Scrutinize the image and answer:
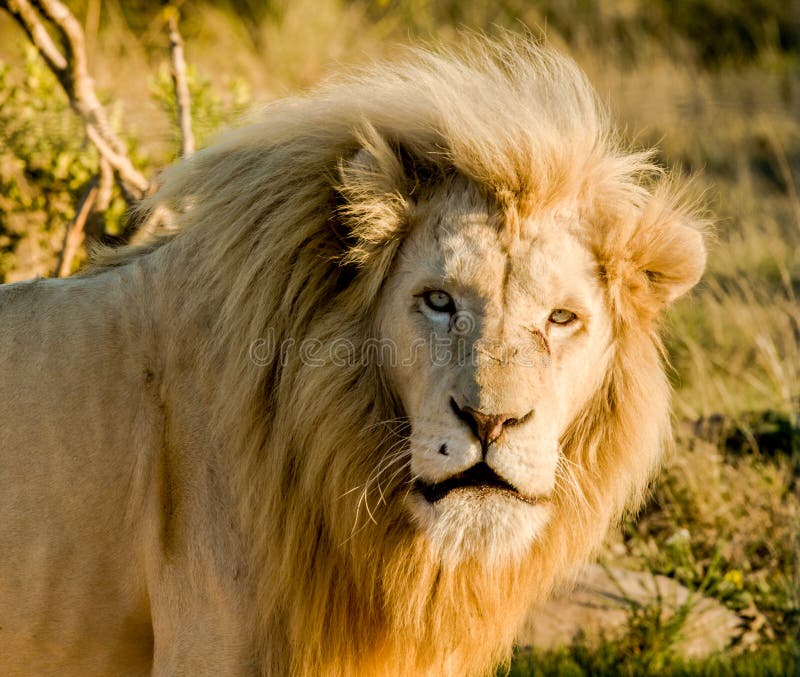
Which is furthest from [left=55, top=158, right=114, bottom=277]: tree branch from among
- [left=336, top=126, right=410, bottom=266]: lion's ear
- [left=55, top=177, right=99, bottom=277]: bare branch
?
[left=336, top=126, right=410, bottom=266]: lion's ear

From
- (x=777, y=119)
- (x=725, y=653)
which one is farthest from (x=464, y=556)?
(x=777, y=119)

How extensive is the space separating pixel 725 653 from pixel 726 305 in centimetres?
344

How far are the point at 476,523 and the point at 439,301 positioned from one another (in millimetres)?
577

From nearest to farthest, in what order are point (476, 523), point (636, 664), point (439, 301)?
point (476, 523) < point (439, 301) < point (636, 664)

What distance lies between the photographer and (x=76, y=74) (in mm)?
4820

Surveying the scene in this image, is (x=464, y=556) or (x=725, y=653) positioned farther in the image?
(x=725, y=653)

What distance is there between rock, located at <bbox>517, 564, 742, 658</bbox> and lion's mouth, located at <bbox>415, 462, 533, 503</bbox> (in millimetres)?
1909

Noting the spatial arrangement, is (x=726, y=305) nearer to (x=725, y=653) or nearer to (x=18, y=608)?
(x=725, y=653)

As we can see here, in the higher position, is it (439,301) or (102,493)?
(439,301)

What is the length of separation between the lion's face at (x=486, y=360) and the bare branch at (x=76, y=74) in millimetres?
2312

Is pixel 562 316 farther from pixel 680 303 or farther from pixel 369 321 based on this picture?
pixel 680 303

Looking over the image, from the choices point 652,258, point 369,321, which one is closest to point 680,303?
point 652,258

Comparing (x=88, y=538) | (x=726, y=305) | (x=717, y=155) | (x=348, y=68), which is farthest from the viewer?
(x=717, y=155)

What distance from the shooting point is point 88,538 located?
2.94 metres
